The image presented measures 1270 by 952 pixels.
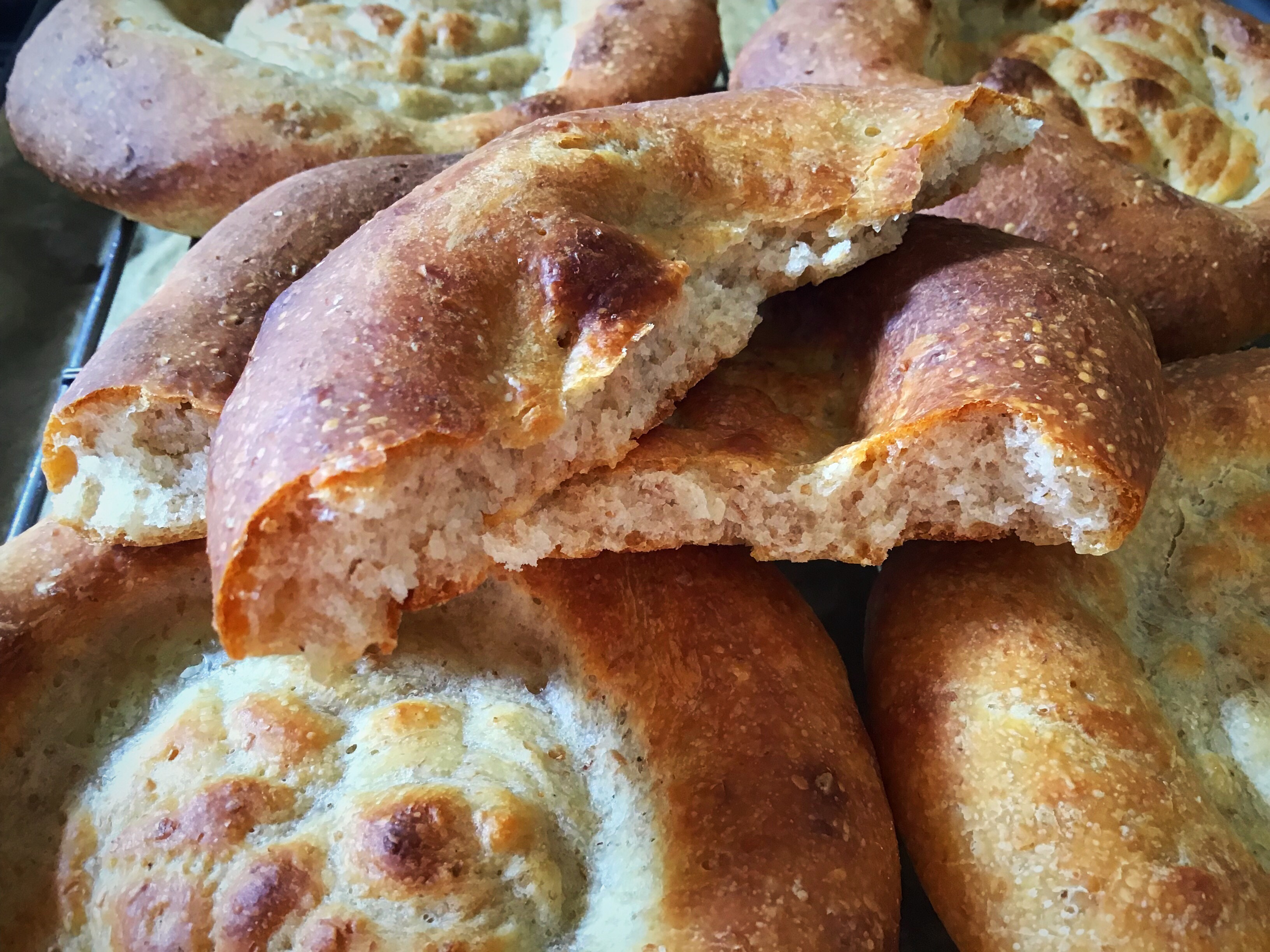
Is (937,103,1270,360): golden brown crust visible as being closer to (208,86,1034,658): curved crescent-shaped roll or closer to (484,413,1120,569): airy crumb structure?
(208,86,1034,658): curved crescent-shaped roll

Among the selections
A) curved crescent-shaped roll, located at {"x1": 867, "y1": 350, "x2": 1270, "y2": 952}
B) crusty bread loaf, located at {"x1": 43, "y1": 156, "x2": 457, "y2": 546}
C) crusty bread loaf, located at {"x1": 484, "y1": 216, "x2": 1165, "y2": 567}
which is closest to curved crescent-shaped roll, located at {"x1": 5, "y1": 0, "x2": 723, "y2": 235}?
crusty bread loaf, located at {"x1": 43, "y1": 156, "x2": 457, "y2": 546}

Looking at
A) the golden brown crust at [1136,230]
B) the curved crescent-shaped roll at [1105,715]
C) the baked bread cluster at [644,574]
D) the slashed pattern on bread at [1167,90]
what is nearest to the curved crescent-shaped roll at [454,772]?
the baked bread cluster at [644,574]

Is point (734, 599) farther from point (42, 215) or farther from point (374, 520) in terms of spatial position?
point (42, 215)

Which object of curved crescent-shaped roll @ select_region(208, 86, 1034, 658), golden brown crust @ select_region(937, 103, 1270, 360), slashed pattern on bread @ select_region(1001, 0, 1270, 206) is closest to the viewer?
curved crescent-shaped roll @ select_region(208, 86, 1034, 658)

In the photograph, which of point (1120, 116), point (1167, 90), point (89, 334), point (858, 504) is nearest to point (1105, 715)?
point (858, 504)

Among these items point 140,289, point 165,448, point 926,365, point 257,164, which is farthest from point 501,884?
point 140,289

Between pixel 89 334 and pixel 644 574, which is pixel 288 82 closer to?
pixel 89 334

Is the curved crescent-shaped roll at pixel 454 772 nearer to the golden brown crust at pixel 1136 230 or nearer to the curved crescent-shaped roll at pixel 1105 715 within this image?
the curved crescent-shaped roll at pixel 1105 715
